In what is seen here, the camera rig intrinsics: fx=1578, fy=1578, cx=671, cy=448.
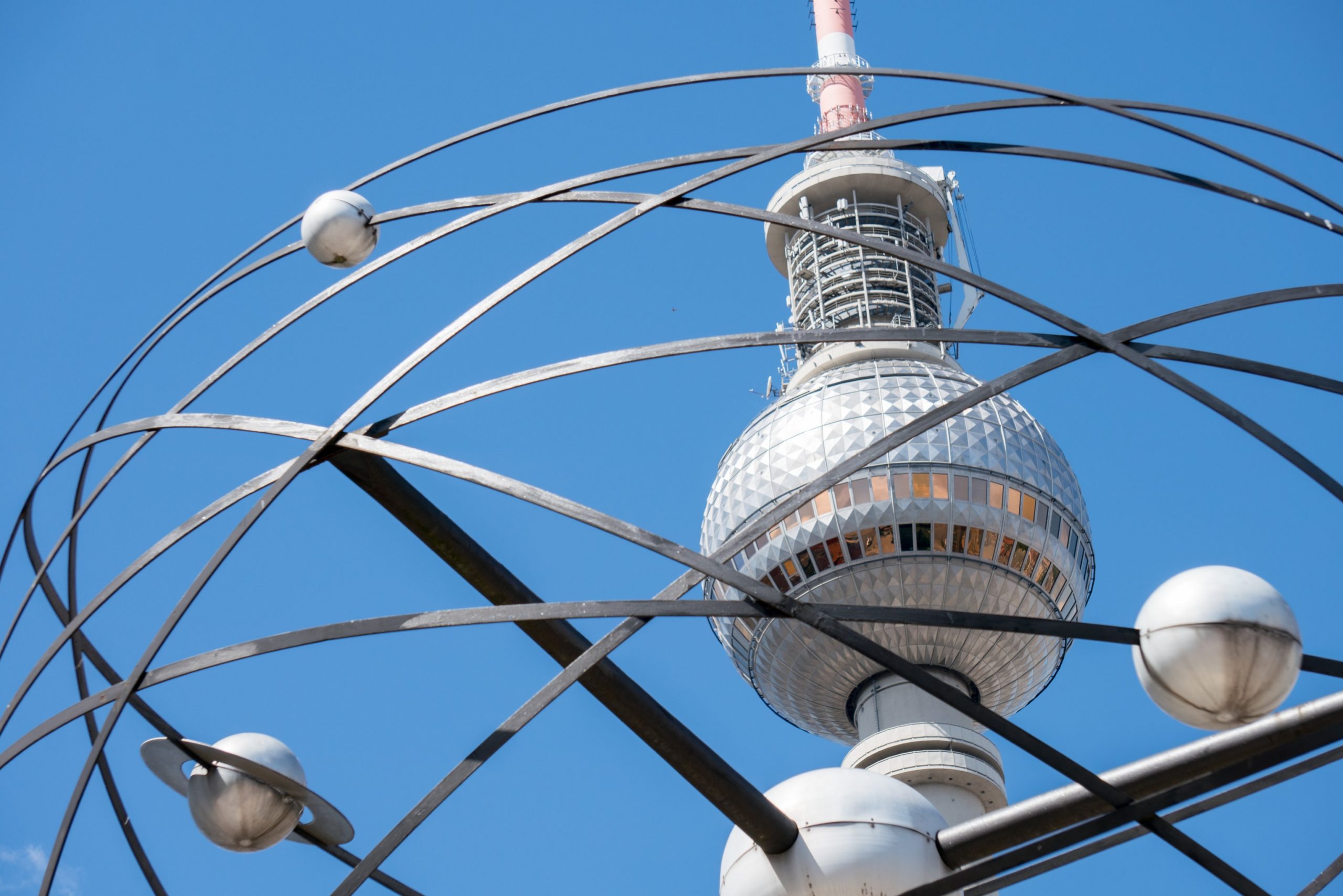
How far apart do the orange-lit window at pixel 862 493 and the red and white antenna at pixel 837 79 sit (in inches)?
592

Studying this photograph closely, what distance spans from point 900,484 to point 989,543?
2704mm

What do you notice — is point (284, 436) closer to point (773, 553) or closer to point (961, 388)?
point (773, 553)

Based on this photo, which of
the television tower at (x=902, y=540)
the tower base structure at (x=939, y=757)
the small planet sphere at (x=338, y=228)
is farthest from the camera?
the television tower at (x=902, y=540)

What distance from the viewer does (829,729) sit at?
43656mm

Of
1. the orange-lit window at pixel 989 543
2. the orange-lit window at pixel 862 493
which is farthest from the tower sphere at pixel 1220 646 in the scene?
the orange-lit window at pixel 989 543

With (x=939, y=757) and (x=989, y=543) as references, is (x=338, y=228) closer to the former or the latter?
(x=939, y=757)

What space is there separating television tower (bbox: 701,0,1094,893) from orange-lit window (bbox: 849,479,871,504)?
3 cm

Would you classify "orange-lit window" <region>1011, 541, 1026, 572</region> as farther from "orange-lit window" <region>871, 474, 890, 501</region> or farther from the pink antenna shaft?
the pink antenna shaft

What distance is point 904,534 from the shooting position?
39500 mm

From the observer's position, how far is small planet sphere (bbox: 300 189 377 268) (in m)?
9.66

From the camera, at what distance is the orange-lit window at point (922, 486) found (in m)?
39.6

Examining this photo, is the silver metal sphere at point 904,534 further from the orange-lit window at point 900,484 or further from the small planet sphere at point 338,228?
the small planet sphere at point 338,228

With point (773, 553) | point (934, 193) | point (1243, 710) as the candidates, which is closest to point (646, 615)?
point (1243, 710)

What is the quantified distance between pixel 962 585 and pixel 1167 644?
1313 inches
